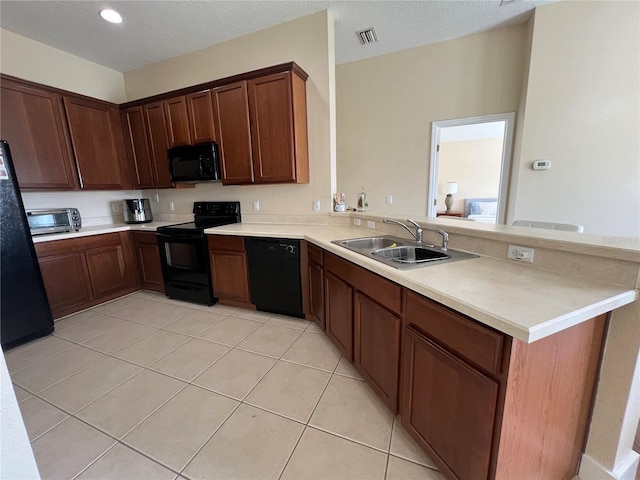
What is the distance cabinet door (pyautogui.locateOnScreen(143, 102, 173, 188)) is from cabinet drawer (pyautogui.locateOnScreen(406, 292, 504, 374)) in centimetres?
326

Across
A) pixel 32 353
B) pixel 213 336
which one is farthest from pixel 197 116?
pixel 32 353

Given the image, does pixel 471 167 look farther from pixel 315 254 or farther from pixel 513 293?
pixel 513 293

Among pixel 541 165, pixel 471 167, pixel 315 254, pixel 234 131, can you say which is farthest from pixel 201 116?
pixel 471 167

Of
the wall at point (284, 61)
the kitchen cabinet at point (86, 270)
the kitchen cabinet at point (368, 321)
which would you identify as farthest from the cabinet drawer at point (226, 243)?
the kitchen cabinet at point (86, 270)

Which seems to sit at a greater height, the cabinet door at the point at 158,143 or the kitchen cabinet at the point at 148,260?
the cabinet door at the point at 158,143

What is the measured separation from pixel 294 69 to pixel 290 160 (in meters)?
0.83

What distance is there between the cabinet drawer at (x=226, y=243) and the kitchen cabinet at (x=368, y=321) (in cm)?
107

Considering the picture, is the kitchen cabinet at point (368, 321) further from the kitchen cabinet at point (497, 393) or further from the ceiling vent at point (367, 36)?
the ceiling vent at point (367, 36)

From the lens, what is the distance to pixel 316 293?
228 cm

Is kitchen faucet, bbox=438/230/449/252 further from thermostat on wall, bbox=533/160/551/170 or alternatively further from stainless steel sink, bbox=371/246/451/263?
thermostat on wall, bbox=533/160/551/170

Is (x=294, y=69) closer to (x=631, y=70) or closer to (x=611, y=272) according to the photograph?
(x=611, y=272)

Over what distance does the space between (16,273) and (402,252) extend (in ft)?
10.3

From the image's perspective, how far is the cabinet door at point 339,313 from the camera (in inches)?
68.2

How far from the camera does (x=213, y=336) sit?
2309 mm
